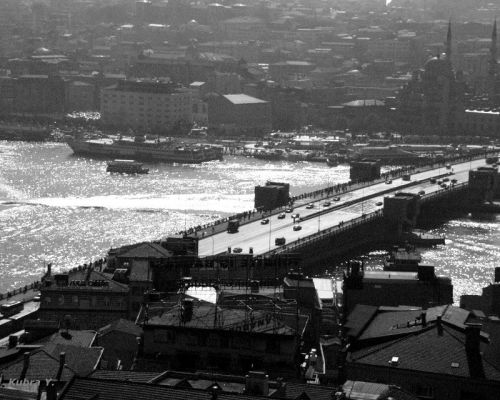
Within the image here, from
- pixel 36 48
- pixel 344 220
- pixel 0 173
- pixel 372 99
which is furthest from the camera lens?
pixel 36 48

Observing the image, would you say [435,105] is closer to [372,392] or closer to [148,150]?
[148,150]

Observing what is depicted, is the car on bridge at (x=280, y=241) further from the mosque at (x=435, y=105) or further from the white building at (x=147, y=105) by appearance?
the white building at (x=147, y=105)

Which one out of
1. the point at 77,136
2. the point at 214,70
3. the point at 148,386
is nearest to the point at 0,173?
the point at 77,136

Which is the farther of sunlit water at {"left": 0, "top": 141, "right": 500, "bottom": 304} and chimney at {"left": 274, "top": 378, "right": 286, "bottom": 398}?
sunlit water at {"left": 0, "top": 141, "right": 500, "bottom": 304}

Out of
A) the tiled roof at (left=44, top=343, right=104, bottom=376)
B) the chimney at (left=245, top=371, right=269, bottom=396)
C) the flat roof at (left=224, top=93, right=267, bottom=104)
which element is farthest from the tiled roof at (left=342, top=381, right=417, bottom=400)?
the flat roof at (left=224, top=93, right=267, bottom=104)

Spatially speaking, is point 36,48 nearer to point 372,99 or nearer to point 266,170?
point 372,99

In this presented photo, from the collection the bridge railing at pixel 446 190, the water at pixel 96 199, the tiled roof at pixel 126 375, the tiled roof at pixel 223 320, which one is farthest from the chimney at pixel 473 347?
the bridge railing at pixel 446 190

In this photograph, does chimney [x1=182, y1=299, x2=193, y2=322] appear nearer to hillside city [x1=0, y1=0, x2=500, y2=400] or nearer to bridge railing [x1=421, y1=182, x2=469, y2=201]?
hillside city [x1=0, y1=0, x2=500, y2=400]
